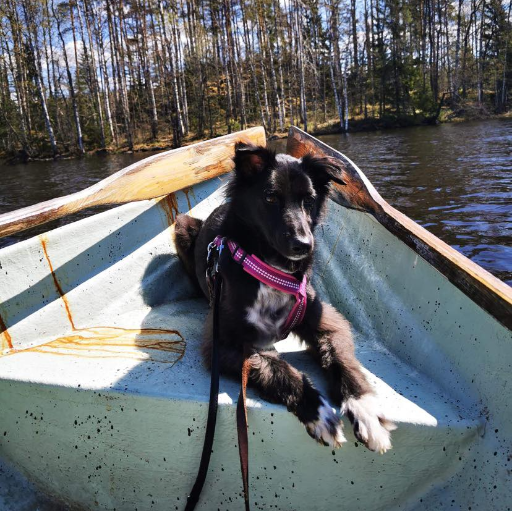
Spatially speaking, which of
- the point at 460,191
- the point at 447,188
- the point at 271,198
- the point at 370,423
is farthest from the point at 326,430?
the point at 447,188

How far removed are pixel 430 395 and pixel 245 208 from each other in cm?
152

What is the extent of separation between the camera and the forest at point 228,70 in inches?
1448

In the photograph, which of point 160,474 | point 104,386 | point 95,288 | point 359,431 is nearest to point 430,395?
point 359,431

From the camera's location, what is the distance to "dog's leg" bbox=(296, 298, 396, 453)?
1974 mm

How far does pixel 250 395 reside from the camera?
2238mm

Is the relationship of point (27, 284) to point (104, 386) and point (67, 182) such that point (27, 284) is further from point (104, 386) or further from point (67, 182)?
point (67, 182)

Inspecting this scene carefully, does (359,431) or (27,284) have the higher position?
(27,284)

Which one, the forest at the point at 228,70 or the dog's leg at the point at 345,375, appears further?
the forest at the point at 228,70

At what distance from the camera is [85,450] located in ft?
7.64

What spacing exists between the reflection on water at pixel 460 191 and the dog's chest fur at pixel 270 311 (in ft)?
11.9

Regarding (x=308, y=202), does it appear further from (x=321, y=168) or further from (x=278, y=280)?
(x=278, y=280)

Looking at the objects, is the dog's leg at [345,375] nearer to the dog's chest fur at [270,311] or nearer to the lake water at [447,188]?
the dog's chest fur at [270,311]

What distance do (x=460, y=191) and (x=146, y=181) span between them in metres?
8.66

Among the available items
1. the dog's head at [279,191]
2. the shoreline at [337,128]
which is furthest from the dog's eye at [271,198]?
the shoreline at [337,128]
